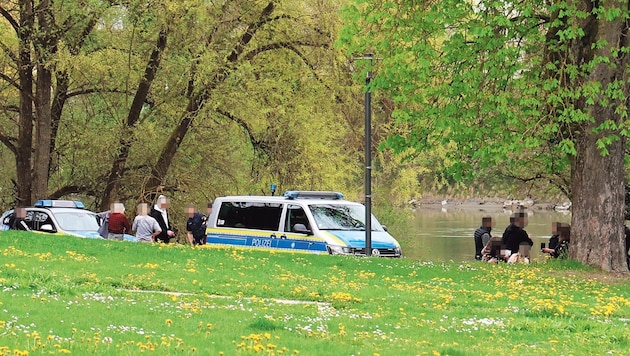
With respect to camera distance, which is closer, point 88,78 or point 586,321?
point 586,321

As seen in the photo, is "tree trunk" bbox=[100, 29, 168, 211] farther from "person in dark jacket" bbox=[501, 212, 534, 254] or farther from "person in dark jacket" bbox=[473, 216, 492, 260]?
"person in dark jacket" bbox=[501, 212, 534, 254]

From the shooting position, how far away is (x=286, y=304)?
502 inches

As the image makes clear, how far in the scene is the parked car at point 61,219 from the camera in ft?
89.1

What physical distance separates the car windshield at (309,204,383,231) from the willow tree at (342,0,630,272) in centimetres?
231

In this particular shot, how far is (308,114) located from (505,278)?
15295 mm

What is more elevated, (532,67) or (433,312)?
(532,67)

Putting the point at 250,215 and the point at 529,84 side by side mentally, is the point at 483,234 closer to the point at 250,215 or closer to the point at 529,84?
the point at 529,84

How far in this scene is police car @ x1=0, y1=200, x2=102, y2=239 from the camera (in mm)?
27156

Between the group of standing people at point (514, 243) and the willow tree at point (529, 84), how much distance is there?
1.31m

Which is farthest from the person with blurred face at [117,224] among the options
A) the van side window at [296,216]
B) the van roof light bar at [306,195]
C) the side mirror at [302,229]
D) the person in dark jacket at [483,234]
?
the person in dark jacket at [483,234]

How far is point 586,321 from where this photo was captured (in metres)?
11.9

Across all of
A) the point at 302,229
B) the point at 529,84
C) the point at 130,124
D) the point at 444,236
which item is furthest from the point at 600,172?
the point at 444,236

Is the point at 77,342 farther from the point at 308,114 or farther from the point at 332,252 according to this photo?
the point at 308,114

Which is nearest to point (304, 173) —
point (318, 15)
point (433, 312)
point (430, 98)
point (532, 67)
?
point (318, 15)
